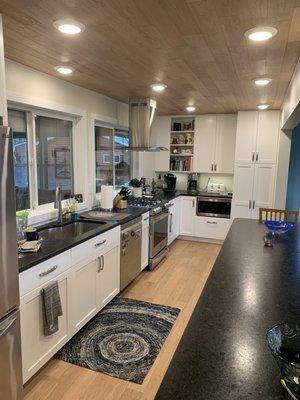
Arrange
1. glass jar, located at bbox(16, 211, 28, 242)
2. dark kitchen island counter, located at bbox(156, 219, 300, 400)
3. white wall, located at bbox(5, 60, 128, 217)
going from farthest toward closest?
Result: white wall, located at bbox(5, 60, 128, 217) → glass jar, located at bbox(16, 211, 28, 242) → dark kitchen island counter, located at bbox(156, 219, 300, 400)

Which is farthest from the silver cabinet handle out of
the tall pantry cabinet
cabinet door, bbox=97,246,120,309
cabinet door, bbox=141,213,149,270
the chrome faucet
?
Answer: the tall pantry cabinet

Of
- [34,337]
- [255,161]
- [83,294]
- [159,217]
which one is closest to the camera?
[34,337]

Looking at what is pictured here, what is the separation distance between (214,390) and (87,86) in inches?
130

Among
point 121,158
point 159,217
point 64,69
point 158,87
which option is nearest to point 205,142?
point 121,158

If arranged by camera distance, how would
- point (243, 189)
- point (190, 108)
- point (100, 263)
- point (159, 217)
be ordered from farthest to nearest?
point (243, 189), point (190, 108), point (159, 217), point (100, 263)

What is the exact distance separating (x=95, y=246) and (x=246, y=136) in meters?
3.47

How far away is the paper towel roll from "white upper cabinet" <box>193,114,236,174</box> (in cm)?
243

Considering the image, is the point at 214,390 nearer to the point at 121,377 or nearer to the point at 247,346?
the point at 247,346

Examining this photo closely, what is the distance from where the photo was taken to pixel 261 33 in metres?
1.82

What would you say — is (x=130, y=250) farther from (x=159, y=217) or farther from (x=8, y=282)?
(x=8, y=282)

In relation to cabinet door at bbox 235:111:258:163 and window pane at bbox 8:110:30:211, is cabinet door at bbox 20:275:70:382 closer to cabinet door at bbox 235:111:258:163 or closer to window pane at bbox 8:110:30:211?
window pane at bbox 8:110:30:211

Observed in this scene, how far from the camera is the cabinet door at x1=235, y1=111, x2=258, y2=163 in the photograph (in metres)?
4.90

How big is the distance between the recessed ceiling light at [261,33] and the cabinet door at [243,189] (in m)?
3.29

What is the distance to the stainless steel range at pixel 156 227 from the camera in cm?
403
